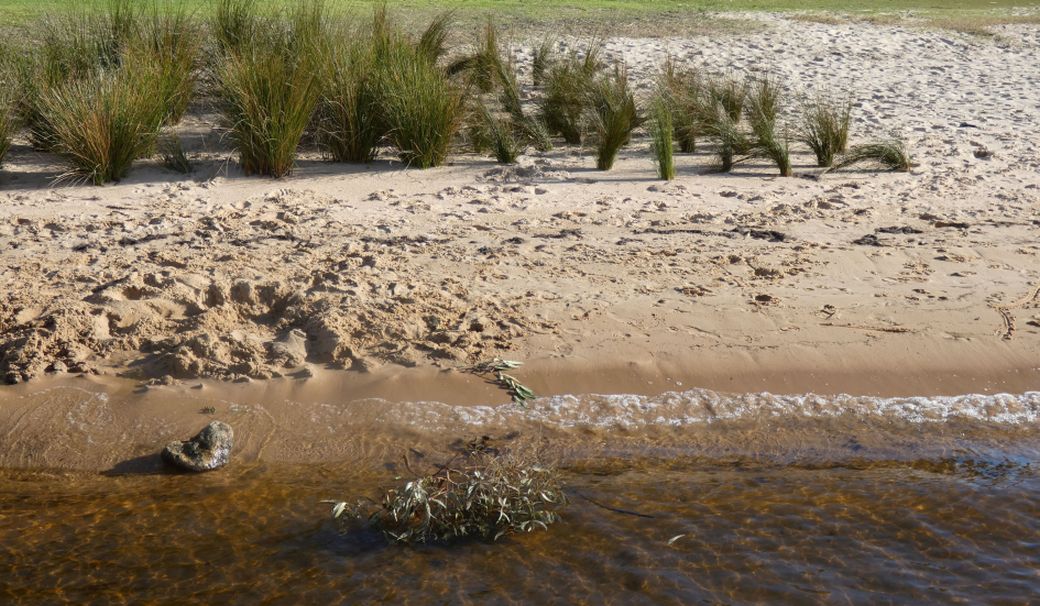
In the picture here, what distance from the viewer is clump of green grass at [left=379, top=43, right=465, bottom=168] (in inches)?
298

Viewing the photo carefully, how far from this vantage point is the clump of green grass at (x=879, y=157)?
786 cm

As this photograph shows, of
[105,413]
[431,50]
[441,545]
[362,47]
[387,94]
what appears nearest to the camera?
[441,545]

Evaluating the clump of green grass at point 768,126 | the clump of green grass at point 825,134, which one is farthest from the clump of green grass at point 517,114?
the clump of green grass at point 825,134

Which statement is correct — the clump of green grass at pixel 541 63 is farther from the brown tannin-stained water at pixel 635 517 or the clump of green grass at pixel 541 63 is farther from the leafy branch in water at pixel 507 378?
the brown tannin-stained water at pixel 635 517

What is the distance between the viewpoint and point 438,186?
24.2 ft

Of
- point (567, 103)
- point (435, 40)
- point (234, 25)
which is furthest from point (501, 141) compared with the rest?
point (234, 25)

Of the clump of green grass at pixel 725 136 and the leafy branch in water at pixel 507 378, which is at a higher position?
the clump of green grass at pixel 725 136

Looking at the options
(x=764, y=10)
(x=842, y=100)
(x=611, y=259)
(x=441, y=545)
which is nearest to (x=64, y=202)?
(x=611, y=259)

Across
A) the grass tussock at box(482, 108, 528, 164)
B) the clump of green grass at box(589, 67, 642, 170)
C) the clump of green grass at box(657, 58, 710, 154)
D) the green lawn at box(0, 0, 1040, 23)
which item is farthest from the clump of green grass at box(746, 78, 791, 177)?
the green lawn at box(0, 0, 1040, 23)

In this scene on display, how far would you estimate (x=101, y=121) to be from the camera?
711cm

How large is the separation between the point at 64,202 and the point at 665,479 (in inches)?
175

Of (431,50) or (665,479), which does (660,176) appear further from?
(665,479)

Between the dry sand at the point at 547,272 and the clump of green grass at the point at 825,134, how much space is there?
9.6 inches

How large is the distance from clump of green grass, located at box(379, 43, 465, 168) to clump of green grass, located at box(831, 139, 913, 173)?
9.00ft
